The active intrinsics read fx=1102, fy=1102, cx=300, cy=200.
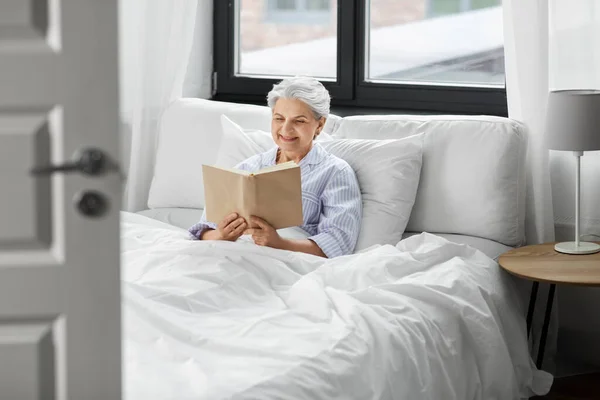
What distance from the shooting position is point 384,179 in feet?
11.3

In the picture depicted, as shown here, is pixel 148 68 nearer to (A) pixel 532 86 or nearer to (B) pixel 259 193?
(B) pixel 259 193

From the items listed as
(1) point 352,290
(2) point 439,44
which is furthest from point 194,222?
(2) point 439,44

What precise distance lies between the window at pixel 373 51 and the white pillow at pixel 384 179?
24.5 inches

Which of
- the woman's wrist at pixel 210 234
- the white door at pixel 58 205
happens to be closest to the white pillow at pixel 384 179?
the woman's wrist at pixel 210 234

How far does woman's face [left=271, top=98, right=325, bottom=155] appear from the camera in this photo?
134 inches

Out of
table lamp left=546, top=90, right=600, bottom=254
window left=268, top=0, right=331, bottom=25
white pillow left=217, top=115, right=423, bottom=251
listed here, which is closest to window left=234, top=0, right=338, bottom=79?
window left=268, top=0, right=331, bottom=25

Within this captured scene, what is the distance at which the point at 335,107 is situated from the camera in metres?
4.33

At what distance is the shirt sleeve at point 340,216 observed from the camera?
128 inches

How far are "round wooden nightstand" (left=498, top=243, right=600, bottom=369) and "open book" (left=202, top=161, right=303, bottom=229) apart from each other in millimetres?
686

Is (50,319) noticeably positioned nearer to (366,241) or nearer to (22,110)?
(22,110)

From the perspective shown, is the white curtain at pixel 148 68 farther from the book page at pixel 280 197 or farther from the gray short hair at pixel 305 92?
the book page at pixel 280 197

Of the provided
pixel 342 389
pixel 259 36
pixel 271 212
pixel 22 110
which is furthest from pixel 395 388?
pixel 259 36

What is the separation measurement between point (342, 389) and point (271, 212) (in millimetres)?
775

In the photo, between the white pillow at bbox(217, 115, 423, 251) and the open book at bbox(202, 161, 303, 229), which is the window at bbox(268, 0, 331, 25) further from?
the open book at bbox(202, 161, 303, 229)
